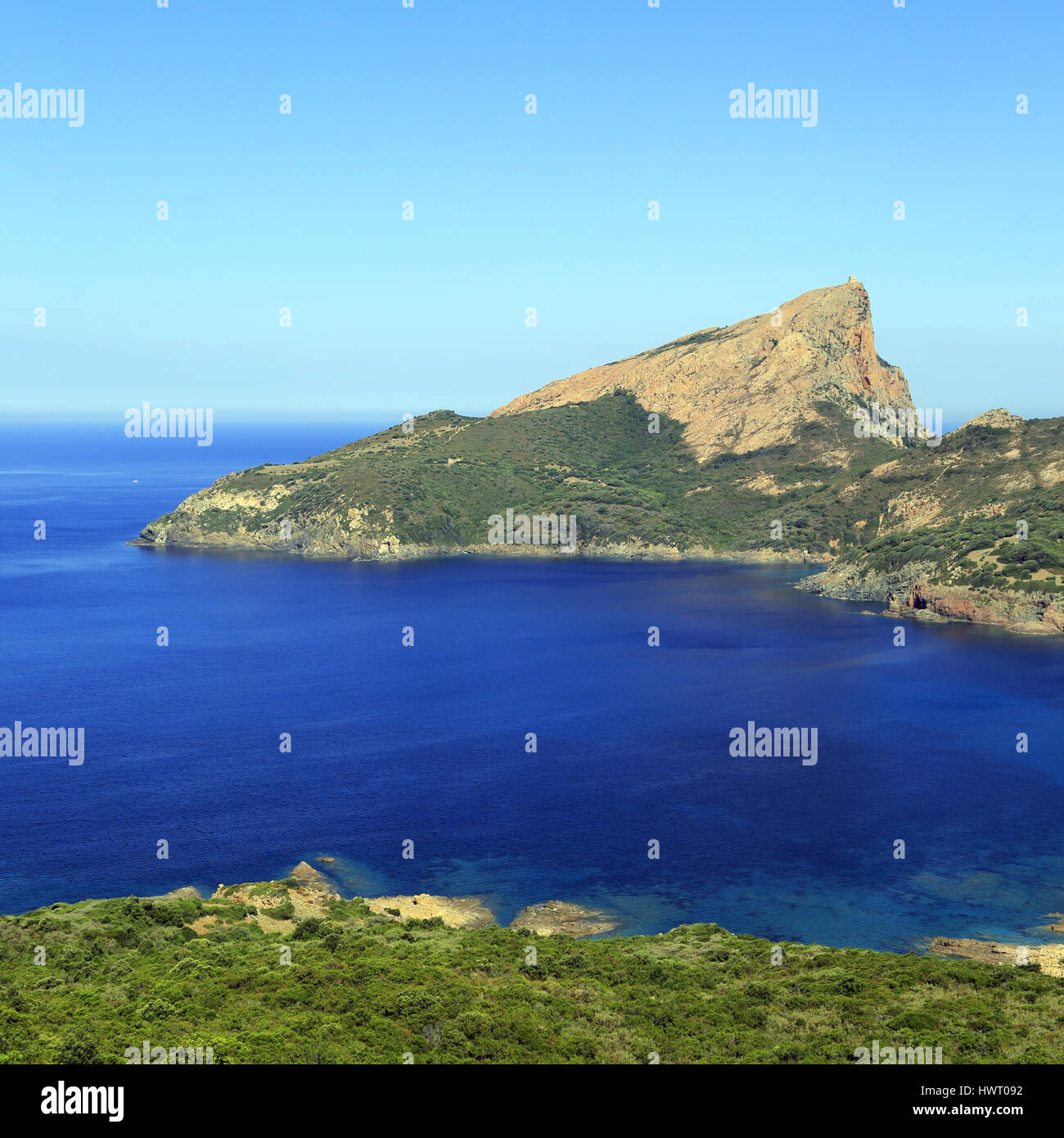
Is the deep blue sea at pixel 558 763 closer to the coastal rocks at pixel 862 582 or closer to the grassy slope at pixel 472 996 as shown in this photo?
the coastal rocks at pixel 862 582

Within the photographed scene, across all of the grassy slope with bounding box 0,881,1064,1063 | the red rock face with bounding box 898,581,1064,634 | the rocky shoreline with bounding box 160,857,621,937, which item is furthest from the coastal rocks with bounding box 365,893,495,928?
the red rock face with bounding box 898,581,1064,634

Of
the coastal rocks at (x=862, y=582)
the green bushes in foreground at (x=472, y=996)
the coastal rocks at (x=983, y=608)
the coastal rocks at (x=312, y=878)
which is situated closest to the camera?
the green bushes in foreground at (x=472, y=996)

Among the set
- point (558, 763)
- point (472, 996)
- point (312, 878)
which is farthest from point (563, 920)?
point (558, 763)

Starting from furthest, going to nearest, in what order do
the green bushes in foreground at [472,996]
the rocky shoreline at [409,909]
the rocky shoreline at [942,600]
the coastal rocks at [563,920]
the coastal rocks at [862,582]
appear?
the coastal rocks at [862,582] → the rocky shoreline at [942,600] → the coastal rocks at [563,920] → the rocky shoreline at [409,909] → the green bushes in foreground at [472,996]

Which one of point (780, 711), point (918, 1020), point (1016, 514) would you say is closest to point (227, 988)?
point (918, 1020)

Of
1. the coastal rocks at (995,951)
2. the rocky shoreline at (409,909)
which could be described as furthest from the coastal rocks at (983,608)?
the rocky shoreline at (409,909)

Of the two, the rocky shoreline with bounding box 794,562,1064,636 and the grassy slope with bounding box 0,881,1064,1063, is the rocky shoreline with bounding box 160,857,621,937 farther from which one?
the rocky shoreline with bounding box 794,562,1064,636
